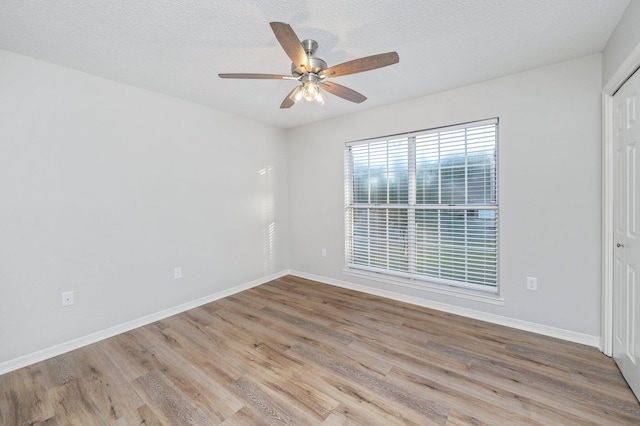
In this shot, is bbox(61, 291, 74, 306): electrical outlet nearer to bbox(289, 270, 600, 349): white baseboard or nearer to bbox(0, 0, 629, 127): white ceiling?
bbox(0, 0, 629, 127): white ceiling

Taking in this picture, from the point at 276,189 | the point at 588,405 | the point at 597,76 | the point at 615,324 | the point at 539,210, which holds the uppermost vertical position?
the point at 597,76

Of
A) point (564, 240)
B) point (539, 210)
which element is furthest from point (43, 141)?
point (564, 240)

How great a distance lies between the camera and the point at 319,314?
3.02m

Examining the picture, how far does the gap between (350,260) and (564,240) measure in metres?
2.32

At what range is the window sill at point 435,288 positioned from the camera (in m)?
2.79

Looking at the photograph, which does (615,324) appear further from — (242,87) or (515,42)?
(242,87)

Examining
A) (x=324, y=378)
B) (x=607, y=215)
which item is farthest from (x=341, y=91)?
(x=607, y=215)

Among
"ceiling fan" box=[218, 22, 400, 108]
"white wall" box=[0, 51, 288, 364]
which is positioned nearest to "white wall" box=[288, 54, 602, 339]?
"ceiling fan" box=[218, 22, 400, 108]

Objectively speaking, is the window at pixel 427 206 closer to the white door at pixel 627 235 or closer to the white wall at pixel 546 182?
the white wall at pixel 546 182

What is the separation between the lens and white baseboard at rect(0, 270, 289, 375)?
213 cm

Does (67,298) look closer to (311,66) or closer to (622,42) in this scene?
(311,66)

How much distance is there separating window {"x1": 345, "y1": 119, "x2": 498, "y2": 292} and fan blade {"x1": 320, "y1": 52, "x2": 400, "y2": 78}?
65.5 inches

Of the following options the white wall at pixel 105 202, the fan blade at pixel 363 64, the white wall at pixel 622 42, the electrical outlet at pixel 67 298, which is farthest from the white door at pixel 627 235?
the electrical outlet at pixel 67 298

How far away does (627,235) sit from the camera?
6.01 feet
